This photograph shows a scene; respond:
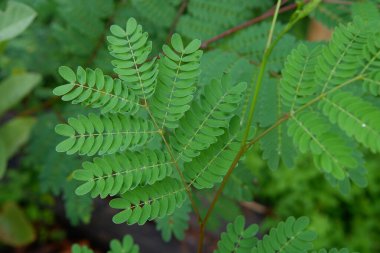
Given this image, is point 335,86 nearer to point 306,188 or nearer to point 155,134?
point 155,134

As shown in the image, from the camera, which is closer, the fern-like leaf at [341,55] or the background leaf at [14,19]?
the fern-like leaf at [341,55]

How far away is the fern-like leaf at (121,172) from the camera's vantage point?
857mm

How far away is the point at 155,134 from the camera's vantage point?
0.95m

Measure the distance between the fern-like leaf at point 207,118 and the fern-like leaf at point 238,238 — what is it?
19 cm

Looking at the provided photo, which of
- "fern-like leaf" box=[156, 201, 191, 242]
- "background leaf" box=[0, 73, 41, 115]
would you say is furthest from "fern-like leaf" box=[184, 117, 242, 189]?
"background leaf" box=[0, 73, 41, 115]

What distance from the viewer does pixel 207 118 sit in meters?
0.91

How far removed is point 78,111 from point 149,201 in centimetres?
84

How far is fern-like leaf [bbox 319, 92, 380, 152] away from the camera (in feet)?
2.72

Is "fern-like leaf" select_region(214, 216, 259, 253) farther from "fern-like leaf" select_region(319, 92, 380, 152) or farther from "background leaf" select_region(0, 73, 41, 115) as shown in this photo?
"background leaf" select_region(0, 73, 41, 115)

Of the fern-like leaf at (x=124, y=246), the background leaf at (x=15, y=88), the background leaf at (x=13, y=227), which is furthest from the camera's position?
the background leaf at (x=13, y=227)

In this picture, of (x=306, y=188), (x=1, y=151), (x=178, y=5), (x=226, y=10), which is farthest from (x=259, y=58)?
(x=306, y=188)

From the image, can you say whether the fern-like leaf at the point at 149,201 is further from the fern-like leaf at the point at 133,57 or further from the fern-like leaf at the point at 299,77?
the fern-like leaf at the point at 299,77

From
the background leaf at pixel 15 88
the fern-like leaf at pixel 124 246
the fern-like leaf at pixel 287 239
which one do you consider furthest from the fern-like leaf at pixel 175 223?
the background leaf at pixel 15 88

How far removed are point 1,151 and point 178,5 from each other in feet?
2.70
